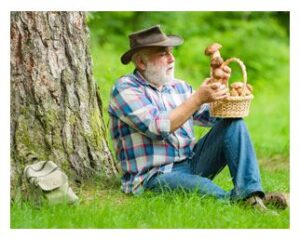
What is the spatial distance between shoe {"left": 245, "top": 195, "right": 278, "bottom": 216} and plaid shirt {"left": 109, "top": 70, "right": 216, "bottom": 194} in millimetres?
562

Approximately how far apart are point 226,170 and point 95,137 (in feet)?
5.80

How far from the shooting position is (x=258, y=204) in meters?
4.53

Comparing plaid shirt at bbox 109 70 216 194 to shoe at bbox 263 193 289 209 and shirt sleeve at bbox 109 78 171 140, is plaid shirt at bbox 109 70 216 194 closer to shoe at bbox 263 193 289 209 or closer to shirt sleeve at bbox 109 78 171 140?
shirt sleeve at bbox 109 78 171 140

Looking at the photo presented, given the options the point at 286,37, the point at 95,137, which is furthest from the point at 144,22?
the point at 95,137

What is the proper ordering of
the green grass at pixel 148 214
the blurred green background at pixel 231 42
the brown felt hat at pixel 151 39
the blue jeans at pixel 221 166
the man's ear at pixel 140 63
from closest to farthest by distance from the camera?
the green grass at pixel 148 214, the blue jeans at pixel 221 166, the brown felt hat at pixel 151 39, the man's ear at pixel 140 63, the blurred green background at pixel 231 42

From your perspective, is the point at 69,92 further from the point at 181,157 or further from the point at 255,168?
the point at 255,168

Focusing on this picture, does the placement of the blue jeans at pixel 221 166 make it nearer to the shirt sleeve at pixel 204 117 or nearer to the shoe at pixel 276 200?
the shoe at pixel 276 200

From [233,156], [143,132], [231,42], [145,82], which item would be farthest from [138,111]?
[231,42]

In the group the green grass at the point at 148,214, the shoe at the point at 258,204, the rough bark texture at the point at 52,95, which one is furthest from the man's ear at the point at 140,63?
the shoe at the point at 258,204

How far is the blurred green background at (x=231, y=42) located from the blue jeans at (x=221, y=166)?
621 cm

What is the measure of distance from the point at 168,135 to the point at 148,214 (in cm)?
53

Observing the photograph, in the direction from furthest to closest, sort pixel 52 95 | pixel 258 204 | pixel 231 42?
pixel 231 42
pixel 52 95
pixel 258 204

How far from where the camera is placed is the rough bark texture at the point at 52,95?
482 centimetres

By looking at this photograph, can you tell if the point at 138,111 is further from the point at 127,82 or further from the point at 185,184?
the point at 185,184
